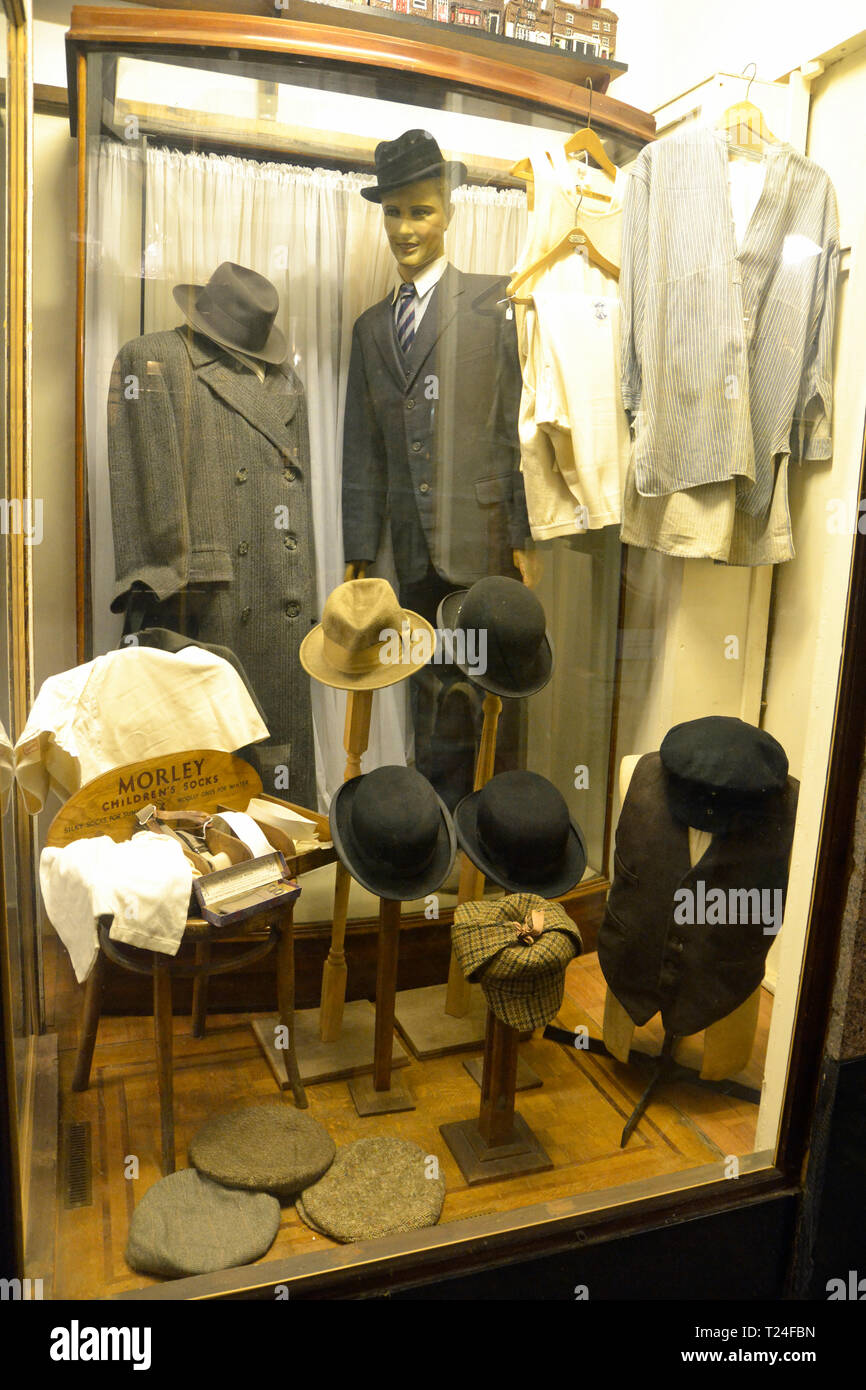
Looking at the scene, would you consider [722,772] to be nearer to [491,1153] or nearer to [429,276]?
[491,1153]

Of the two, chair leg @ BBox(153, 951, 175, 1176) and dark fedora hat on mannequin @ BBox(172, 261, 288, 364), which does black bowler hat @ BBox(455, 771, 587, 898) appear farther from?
dark fedora hat on mannequin @ BBox(172, 261, 288, 364)

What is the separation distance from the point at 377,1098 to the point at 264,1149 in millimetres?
271

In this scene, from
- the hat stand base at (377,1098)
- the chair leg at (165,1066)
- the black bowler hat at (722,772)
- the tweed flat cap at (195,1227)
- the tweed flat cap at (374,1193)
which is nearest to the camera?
the tweed flat cap at (195,1227)

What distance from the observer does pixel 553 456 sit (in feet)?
7.14

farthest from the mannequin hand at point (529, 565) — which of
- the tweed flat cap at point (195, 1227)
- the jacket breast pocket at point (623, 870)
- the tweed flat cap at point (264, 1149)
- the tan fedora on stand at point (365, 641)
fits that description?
the tweed flat cap at point (195, 1227)

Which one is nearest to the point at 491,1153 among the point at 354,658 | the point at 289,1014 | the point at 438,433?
the point at 289,1014

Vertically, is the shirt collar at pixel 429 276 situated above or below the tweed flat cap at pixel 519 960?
above

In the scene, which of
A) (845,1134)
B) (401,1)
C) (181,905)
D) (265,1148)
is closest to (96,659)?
(181,905)

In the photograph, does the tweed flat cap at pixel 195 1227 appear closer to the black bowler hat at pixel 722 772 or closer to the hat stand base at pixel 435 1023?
the hat stand base at pixel 435 1023

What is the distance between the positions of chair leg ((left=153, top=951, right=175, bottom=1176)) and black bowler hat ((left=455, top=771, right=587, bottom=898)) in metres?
0.63

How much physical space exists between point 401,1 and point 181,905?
5.75 feet

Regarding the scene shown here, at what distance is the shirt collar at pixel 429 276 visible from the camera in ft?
6.89

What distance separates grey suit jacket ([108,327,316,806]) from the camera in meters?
1.97

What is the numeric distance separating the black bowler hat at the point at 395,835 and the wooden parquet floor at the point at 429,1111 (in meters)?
0.47
